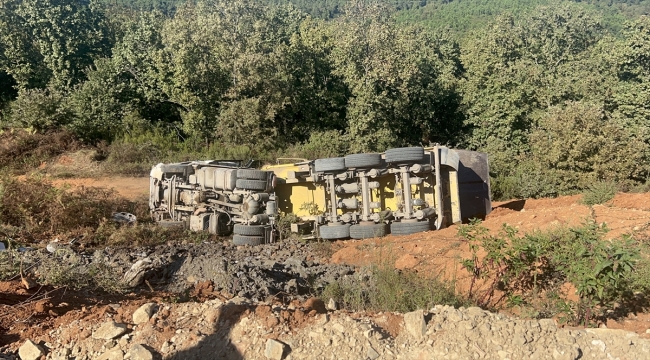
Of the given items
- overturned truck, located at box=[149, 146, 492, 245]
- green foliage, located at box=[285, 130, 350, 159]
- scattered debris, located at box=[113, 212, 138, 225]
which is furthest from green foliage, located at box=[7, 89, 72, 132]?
overturned truck, located at box=[149, 146, 492, 245]

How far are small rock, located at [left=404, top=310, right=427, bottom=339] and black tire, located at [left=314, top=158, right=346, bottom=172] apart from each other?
5803 mm

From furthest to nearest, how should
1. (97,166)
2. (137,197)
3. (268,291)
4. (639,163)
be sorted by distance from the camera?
(97,166) → (639,163) → (137,197) → (268,291)

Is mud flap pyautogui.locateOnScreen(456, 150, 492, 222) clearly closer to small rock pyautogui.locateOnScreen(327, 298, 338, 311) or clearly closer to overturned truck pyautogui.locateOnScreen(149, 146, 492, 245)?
overturned truck pyautogui.locateOnScreen(149, 146, 492, 245)

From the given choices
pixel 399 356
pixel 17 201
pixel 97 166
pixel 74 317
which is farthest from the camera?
pixel 97 166

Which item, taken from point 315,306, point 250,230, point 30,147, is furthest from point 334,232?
point 30,147

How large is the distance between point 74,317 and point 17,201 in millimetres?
7918

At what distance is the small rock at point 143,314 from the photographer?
441 centimetres

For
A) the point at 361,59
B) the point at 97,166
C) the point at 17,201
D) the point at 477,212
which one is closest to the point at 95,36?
the point at 97,166

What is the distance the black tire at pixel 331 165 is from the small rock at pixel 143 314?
18.9 ft

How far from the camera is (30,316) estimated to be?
15.0 feet

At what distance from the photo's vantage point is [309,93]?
23.9 metres

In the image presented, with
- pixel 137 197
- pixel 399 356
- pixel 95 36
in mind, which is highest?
pixel 95 36

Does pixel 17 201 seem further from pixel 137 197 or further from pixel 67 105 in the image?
pixel 67 105

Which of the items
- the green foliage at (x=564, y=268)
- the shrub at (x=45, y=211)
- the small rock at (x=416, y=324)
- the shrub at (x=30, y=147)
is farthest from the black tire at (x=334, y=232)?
the shrub at (x=30, y=147)
